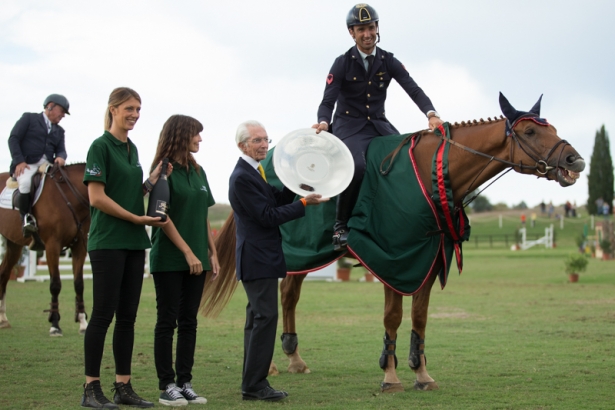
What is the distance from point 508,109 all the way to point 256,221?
2.40m

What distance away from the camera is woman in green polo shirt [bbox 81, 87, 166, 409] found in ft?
17.2

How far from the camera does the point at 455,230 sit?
6.45 metres

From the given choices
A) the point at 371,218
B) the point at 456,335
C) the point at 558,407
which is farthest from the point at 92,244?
the point at 456,335

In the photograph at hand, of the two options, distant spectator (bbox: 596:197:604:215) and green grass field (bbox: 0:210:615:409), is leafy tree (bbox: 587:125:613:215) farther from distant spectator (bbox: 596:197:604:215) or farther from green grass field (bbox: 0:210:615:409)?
green grass field (bbox: 0:210:615:409)

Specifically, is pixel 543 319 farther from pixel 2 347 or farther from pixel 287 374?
pixel 2 347

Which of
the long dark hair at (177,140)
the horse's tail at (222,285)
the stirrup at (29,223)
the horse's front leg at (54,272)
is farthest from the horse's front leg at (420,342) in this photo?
the stirrup at (29,223)

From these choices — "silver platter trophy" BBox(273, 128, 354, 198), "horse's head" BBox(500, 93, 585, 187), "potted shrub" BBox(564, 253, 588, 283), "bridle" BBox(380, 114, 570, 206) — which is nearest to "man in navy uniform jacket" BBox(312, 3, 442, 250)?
"bridle" BBox(380, 114, 570, 206)

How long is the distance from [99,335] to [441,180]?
316 centimetres

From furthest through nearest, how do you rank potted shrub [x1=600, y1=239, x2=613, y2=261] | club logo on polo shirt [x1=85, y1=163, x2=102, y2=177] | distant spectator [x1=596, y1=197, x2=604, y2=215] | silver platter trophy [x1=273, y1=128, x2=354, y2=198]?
1. distant spectator [x1=596, y1=197, x2=604, y2=215]
2. potted shrub [x1=600, y1=239, x2=613, y2=261]
3. silver platter trophy [x1=273, y1=128, x2=354, y2=198]
4. club logo on polo shirt [x1=85, y1=163, x2=102, y2=177]

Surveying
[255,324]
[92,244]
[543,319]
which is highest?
[92,244]

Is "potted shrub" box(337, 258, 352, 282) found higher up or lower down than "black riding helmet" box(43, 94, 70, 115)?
lower down

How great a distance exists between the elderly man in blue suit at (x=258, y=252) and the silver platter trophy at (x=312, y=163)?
191 mm

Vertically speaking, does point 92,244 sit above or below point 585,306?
above

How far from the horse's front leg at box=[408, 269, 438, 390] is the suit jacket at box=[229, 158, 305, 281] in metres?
1.46
